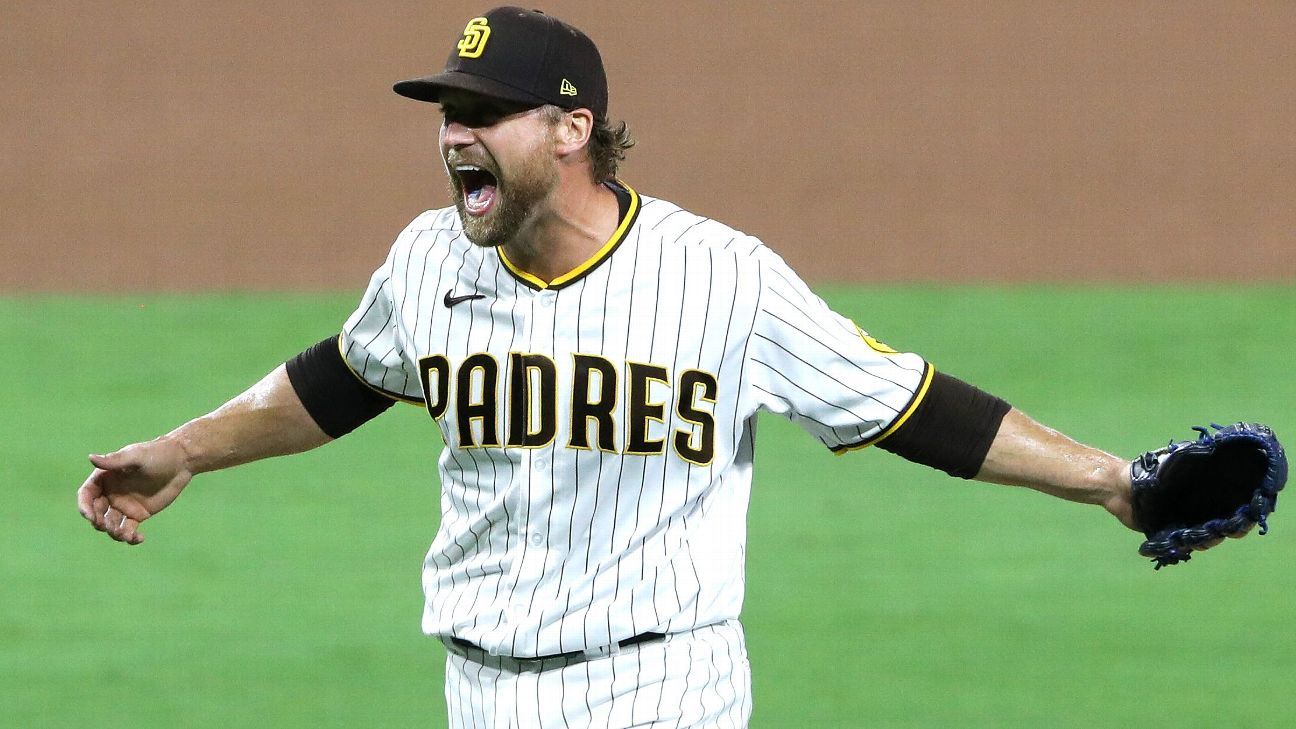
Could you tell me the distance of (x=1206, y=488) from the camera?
3025mm

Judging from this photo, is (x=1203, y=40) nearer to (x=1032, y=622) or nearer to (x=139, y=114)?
(x=139, y=114)

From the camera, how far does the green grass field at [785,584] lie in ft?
18.9

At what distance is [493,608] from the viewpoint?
3.12 m

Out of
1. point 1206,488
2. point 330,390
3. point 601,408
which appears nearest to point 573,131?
point 601,408

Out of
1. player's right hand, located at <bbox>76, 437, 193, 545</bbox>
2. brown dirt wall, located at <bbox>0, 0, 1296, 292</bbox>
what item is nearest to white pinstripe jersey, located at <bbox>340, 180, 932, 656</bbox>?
player's right hand, located at <bbox>76, 437, 193, 545</bbox>

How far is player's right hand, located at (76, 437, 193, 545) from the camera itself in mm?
3389

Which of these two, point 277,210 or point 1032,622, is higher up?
point 277,210

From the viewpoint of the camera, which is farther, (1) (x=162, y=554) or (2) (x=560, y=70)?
(1) (x=162, y=554)

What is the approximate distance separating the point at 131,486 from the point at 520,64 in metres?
1.12

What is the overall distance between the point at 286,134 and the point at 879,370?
47.7 ft

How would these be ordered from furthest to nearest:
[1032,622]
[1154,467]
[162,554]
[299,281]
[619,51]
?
[619,51] < [299,281] < [162,554] < [1032,622] < [1154,467]

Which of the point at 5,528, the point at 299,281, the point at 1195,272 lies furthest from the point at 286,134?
the point at 5,528

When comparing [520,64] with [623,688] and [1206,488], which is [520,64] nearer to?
[623,688]

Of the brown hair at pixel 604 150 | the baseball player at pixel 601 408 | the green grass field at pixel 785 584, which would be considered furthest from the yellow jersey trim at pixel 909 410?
the green grass field at pixel 785 584
